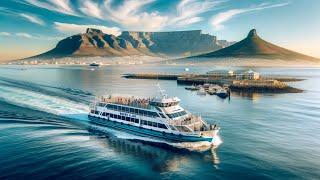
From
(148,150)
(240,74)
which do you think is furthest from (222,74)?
(148,150)

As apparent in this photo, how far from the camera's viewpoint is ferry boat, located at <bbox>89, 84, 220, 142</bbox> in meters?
42.8

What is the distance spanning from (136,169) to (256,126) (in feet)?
A: 102

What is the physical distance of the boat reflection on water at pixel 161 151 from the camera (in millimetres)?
36406

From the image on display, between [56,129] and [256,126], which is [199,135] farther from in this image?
[56,129]

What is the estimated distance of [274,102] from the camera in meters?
84.7

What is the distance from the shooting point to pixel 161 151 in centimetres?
4066

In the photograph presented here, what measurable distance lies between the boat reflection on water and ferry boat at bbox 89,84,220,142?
1337mm

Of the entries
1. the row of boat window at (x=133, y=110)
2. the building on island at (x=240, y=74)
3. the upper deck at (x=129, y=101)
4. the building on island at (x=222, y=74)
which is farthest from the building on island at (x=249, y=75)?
the row of boat window at (x=133, y=110)

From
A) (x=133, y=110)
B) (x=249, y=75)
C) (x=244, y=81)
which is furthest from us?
(x=249, y=75)

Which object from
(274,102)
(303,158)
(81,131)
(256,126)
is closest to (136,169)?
(81,131)

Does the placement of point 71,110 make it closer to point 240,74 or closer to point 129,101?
point 129,101

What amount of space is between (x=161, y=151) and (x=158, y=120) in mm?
6302

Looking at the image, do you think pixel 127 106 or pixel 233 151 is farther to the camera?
pixel 127 106

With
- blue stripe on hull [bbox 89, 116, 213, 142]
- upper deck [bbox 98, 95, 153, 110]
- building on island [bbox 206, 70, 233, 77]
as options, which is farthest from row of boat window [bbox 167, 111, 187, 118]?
building on island [bbox 206, 70, 233, 77]
